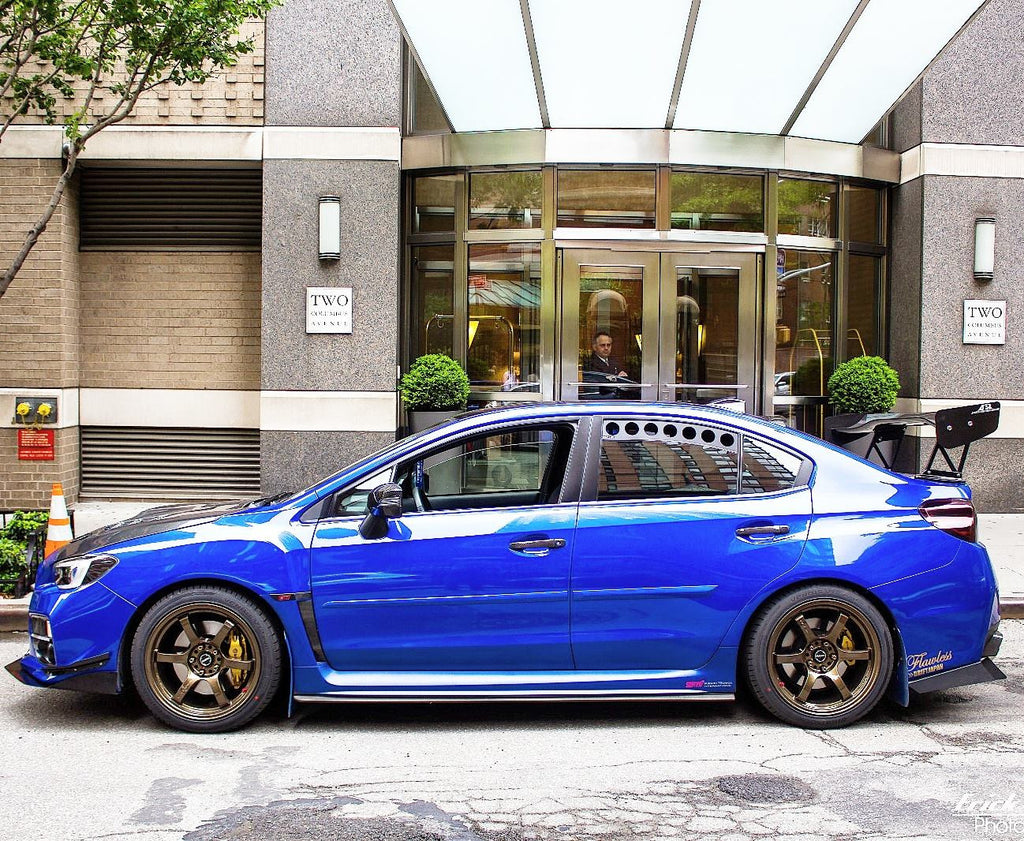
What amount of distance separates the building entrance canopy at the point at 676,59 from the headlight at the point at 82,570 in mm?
6110

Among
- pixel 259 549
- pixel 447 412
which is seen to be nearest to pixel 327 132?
pixel 447 412

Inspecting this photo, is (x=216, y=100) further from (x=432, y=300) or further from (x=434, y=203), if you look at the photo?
(x=432, y=300)

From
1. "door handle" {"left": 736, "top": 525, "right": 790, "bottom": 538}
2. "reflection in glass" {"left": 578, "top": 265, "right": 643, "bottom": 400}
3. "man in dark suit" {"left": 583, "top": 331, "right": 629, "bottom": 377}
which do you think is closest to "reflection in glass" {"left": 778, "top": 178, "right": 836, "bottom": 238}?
"reflection in glass" {"left": 578, "top": 265, "right": 643, "bottom": 400}

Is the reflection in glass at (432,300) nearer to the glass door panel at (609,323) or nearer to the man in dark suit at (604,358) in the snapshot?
the glass door panel at (609,323)

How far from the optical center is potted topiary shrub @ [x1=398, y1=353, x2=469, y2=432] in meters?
11.2

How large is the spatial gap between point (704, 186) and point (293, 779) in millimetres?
9091

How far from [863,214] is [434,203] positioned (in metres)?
5.15

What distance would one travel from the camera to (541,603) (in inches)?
203

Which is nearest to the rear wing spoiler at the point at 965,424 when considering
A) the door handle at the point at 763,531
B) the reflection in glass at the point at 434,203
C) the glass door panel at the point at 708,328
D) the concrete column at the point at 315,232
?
the door handle at the point at 763,531

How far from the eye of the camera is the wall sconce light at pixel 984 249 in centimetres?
1177

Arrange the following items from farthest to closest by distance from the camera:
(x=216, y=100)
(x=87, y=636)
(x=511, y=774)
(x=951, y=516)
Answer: (x=216, y=100)
(x=951, y=516)
(x=87, y=636)
(x=511, y=774)

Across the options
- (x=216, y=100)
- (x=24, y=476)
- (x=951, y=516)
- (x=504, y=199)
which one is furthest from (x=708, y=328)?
(x=24, y=476)

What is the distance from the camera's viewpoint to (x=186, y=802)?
14.1 ft

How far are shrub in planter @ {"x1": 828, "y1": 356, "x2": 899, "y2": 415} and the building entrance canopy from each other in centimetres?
266
